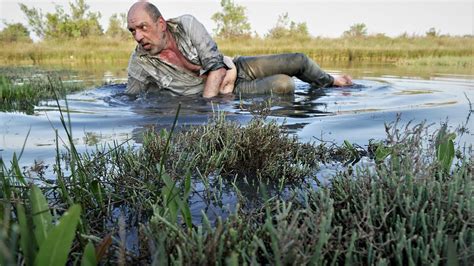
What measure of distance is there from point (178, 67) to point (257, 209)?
16.0ft

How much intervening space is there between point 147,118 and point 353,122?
236cm

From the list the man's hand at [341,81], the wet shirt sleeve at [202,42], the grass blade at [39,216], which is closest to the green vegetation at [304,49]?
the man's hand at [341,81]

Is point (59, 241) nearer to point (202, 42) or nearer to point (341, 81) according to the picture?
point (202, 42)

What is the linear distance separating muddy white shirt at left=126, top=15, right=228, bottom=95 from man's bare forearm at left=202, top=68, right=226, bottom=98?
94 mm

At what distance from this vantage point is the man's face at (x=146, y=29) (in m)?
5.60

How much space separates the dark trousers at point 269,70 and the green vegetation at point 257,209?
3863mm

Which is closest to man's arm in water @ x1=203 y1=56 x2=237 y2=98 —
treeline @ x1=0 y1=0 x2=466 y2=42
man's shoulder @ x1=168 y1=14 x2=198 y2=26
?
man's shoulder @ x1=168 y1=14 x2=198 y2=26

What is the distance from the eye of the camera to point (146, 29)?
18.6 ft

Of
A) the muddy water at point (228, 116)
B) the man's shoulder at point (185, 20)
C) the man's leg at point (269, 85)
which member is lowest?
the muddy water at point (228, 116)

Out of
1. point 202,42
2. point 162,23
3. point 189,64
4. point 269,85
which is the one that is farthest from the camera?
point 269,85

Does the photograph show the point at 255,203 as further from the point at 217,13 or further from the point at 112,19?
the point at 112,19

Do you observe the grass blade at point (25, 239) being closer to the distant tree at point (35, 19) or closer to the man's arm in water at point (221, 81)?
the man's arm in water at point (221, 81)

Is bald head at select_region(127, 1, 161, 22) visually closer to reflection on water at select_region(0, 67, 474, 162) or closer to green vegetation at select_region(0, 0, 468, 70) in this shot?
reflection on water at select_region(0, 67, 474, 162)

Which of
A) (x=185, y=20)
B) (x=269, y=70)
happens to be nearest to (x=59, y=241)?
(x=185, y=20)
